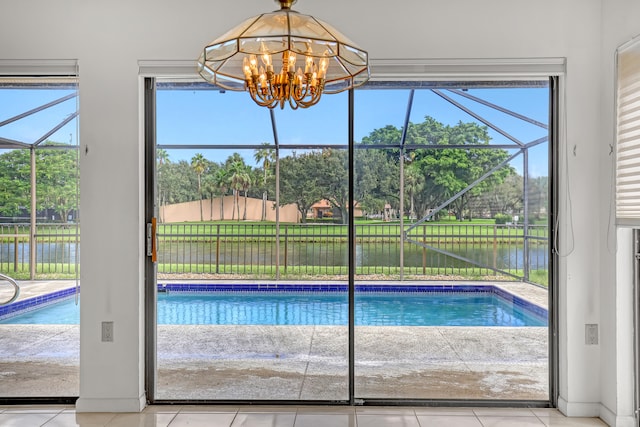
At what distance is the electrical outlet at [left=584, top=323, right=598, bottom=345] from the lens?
3.40m

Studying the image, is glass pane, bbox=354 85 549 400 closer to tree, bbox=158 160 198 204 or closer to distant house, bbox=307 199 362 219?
distant house, bbox=307 199 362 219

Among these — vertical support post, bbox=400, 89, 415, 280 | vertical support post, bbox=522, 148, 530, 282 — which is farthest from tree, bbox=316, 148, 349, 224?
vertical support post, bbox=522, 148, 530, 282

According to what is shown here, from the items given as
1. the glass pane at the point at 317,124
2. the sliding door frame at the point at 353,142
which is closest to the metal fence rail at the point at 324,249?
the sliding door frame at the point at 353,142

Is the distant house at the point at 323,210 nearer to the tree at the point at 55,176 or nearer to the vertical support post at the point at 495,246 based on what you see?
the vertical support post at the point at 495,246

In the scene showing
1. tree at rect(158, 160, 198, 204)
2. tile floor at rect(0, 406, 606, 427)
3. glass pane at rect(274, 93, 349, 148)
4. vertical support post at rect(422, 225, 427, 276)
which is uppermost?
glass pane at rect(274, 93, 349, 148)

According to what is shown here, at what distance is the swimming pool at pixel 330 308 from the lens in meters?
3.66

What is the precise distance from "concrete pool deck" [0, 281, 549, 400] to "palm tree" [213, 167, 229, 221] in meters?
0.89

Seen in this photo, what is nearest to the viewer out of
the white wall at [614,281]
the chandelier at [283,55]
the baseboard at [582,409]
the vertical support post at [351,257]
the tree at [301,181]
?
the chandelier at [283,55]

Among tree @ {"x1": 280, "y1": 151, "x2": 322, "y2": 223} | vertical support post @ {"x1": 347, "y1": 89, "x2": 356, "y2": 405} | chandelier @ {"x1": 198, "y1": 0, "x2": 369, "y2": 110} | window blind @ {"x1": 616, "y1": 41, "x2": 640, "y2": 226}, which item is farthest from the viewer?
tree @ {"x1": 280, "y1": 151, "x2": 322, "y2": 223}

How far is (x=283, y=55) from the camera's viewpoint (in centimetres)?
205

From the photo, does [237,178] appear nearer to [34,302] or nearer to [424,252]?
[424,252]

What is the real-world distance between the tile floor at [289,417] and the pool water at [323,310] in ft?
1.89

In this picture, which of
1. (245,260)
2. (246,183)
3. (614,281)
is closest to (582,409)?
(614,281)

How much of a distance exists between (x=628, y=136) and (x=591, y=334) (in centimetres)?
129
